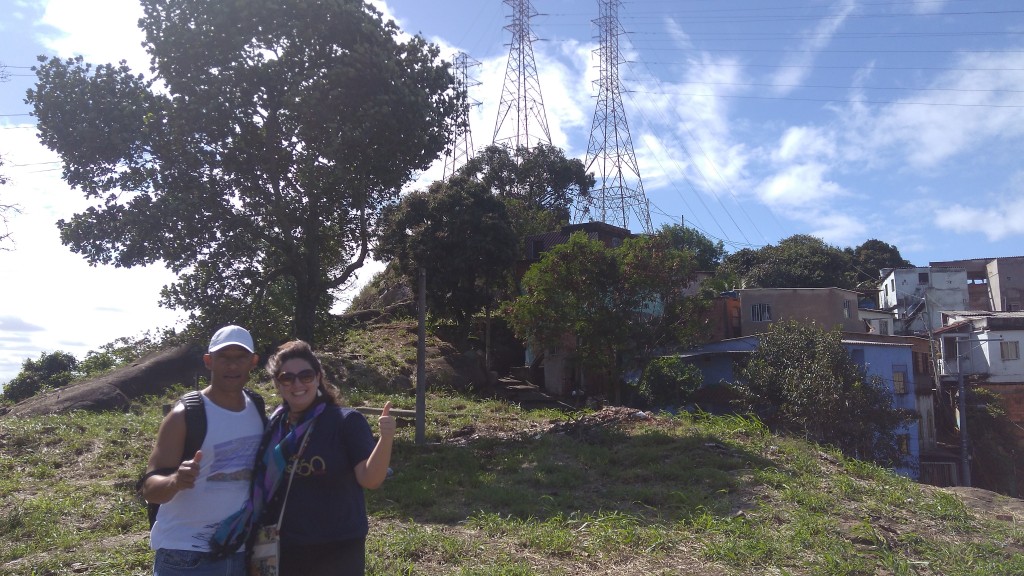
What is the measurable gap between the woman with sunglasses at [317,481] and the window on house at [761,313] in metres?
30.7

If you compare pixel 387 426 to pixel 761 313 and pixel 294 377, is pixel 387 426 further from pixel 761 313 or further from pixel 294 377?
pixel 761 313

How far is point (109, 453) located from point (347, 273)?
491 centimetres

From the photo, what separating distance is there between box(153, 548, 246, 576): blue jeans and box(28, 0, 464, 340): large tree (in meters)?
9.38

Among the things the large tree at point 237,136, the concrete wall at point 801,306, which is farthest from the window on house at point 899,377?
the large tree at point 237,136

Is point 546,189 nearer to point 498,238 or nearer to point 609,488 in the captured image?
point 498,238

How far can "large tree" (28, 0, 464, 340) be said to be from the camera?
1155cm

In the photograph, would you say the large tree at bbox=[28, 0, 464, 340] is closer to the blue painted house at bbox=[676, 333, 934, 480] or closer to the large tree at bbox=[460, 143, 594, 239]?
the blue painted house at bbox=[676, 333, 934, 480]

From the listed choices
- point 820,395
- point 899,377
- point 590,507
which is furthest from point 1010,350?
point 590,507

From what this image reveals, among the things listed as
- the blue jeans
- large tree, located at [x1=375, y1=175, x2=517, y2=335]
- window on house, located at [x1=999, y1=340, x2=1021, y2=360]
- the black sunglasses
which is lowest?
the blue jeans

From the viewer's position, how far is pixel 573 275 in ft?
60.4

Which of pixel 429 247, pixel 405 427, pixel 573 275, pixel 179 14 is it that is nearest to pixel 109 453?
pixel 405 427

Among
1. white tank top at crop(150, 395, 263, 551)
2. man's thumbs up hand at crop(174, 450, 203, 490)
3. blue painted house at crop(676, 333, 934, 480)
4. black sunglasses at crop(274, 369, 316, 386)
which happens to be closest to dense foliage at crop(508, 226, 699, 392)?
blue painted house at crop(676, 333, 934, 480)

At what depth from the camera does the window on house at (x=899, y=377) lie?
25500 millimetres

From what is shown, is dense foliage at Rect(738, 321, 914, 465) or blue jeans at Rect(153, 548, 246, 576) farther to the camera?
dense foliage at Rect(738, 321, 914, 465)
